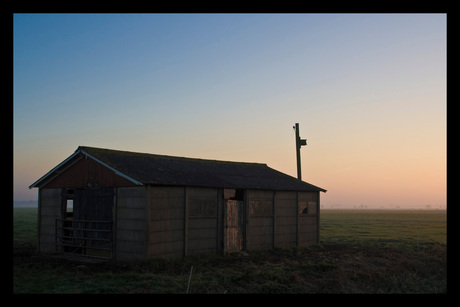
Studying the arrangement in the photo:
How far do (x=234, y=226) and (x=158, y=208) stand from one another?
16.9 ft

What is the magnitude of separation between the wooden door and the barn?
51 mm

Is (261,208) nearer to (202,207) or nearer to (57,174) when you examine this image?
(202,207)

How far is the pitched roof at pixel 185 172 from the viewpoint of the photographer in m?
19.9

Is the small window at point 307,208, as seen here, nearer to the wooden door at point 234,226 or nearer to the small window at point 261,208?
the small window at point 261,208

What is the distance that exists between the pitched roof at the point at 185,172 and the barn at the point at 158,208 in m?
0.07

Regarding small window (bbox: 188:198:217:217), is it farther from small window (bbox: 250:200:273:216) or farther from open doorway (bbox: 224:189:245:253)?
small window (bbox: 250:200:273:216)

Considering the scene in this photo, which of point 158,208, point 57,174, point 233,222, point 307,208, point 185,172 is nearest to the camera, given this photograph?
point 158,208

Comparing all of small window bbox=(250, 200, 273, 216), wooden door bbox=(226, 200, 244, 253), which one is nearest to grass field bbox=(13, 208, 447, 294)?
wooden door bbox=(226, 200, 244, 253)

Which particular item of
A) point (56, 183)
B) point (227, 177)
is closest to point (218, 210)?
point (227, 177)

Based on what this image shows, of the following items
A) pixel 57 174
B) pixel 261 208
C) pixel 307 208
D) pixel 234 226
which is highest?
pixel 57 174

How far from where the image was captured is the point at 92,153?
20812 mm

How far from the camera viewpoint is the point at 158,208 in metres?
19.0

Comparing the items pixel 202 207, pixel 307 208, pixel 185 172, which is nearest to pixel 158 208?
pixel 202 207

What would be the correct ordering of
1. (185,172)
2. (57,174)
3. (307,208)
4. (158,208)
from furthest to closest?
(307,208), (57,174), (185,172), (158,208)
